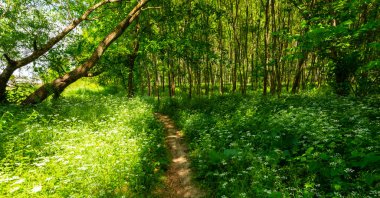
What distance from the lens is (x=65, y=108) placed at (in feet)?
37.3

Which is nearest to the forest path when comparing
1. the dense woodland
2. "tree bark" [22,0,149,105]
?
the dense woodland

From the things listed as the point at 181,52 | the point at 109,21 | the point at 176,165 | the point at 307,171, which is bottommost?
the point at 176,165

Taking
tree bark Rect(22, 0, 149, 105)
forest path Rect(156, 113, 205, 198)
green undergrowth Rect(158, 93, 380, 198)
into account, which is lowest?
forest path Rect(156, 113, 205, 198)

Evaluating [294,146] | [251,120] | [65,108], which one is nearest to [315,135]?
[294,146]

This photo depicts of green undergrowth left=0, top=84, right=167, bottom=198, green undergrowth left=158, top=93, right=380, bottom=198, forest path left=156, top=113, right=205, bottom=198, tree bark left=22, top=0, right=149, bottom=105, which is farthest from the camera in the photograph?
tree bark left=22, top=0, right=149, bottom=105

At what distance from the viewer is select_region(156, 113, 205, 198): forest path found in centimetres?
686

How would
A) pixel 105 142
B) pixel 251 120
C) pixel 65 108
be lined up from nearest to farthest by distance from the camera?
1. pixel 105 142
2. pixel 251 120
3. pixel 65 108

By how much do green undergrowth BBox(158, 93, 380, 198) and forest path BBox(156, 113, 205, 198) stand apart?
35 cm

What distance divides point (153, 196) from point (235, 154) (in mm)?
2719

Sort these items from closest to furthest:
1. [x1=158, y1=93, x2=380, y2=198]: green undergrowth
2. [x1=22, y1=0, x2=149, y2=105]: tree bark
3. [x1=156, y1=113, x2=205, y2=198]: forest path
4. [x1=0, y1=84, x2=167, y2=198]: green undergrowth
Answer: [x1=0, y1=84, x2=167, y2=198]: green undergrowth → [x1=158, y1=93, x2=380, y2=198]: green undergrowth → [x1=156, y1=113, x2=205, y2=198]: forest path → [x1=22, y1=0, x2=149, y2=105]: tree bark

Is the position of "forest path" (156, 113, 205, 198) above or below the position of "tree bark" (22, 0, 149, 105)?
below

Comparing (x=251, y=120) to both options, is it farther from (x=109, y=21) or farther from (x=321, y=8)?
(x=109, y=21)

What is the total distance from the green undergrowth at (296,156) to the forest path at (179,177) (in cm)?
35

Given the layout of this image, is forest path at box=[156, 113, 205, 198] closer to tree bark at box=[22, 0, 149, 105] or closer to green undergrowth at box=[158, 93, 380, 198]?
green undergrowth at box=[158, 93, 380, 198]
